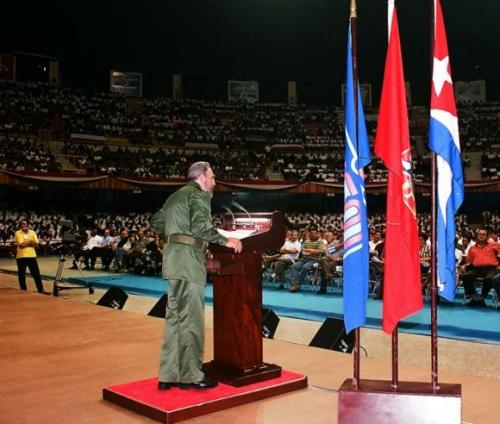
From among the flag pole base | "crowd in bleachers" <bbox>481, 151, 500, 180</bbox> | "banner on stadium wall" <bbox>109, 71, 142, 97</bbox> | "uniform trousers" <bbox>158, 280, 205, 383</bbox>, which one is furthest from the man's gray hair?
"banner on stadium wall" <bbox>109, 71, 142, 97</bbox>

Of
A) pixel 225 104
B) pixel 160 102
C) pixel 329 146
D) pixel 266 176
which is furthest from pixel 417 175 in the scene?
pixel 160 102

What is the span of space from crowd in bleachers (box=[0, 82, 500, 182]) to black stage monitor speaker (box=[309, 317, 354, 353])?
62.7ft

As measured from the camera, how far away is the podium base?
3473mm

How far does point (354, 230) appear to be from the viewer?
2.75 metres

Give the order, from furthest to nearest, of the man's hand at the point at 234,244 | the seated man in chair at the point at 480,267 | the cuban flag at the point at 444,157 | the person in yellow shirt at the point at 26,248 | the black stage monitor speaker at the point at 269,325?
1. the person in yellow shirt at the point at 26,248
2. the seated man in chair at the point at 480,267
3. the black stage monitor speaker at the point at 269,325
4. the man's hand at the point at 234,244
5. the cuban flag at the point at 444,157

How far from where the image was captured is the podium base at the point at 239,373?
3.47 metres

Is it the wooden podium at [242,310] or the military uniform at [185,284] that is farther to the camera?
the wooden podium at [242,310]

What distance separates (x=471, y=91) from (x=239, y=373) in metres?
35.6

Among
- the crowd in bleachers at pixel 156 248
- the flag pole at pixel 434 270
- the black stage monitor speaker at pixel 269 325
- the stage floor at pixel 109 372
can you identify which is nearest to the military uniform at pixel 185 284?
the stage floor at pixel 109 372

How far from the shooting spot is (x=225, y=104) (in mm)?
34219

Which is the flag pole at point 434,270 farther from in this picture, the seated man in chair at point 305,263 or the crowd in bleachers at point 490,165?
the crowd in bleachers at point 490,165

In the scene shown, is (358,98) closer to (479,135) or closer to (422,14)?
(422,14)

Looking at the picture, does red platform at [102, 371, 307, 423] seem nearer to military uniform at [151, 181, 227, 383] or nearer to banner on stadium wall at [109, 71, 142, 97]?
military uniform at [151, 181, 227, 383]

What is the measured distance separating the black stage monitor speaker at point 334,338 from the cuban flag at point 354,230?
2036 millimetres
